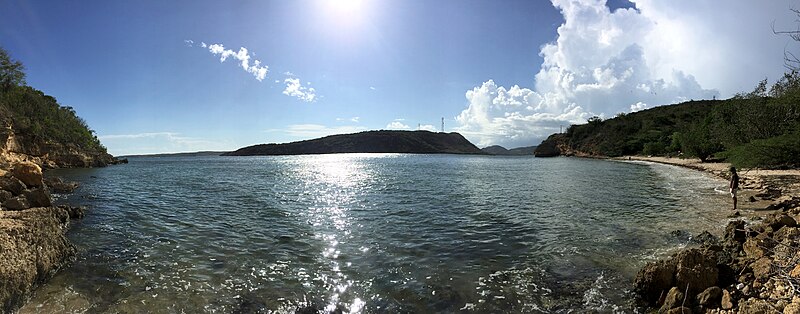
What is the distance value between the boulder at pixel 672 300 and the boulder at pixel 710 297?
329 millimetres

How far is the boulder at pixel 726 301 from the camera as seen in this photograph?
7145 millimetres

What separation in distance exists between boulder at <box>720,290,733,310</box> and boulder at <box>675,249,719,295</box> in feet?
1.94

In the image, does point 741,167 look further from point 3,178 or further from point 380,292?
point 3,178

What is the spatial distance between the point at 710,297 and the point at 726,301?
27cm

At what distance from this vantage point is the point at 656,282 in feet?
29.0

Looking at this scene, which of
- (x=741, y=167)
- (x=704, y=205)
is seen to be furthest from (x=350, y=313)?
(x=741, y=167)

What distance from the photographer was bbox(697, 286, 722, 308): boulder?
24.4 feet

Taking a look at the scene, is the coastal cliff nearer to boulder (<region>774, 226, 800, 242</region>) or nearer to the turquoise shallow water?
the turquoise shallow water

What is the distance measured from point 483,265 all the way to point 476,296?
2.51 meters

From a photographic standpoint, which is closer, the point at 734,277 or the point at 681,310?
the point at 681,310

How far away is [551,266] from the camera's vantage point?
1174cm

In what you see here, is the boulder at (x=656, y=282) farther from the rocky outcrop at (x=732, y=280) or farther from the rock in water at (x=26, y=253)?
the rock in water at (x=26, y=253)

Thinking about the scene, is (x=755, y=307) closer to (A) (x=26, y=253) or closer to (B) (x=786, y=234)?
(B) (x=786, y=234)

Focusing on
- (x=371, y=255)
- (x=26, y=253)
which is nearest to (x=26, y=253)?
(x=26, y=253)
